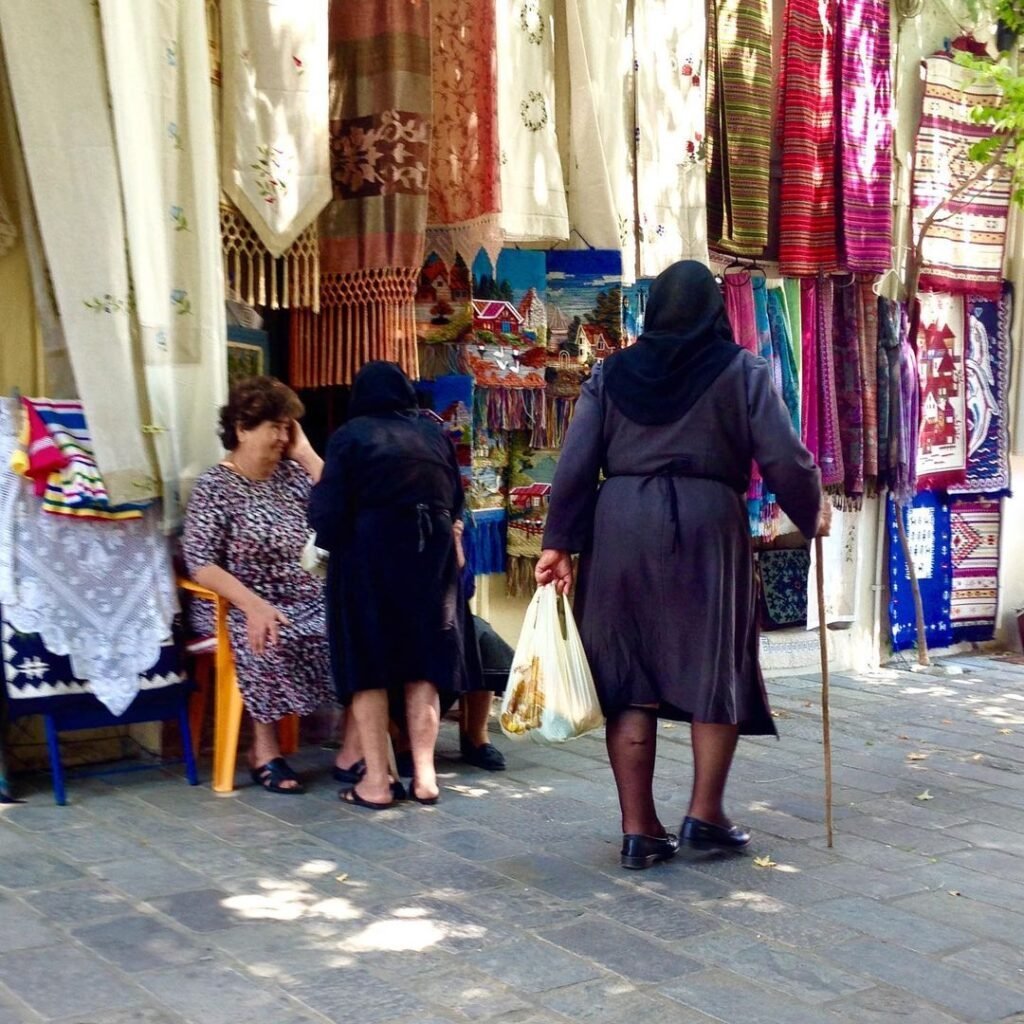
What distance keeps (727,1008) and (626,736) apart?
1.13 metres

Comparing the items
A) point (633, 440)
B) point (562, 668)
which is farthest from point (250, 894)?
point (633, 440)

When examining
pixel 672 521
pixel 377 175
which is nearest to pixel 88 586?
pixel 377 175

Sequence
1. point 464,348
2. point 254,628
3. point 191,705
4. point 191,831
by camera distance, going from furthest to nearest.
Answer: point 464,348, point 191,705, point 254,628, point 191,831

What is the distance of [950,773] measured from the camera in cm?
573

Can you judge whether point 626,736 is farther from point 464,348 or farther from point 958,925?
point 464,348

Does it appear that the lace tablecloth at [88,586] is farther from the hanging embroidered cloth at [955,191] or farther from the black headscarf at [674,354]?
the hanging embroidered cloth at [955,191]

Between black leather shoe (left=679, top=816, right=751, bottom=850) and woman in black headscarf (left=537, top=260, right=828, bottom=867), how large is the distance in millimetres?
119

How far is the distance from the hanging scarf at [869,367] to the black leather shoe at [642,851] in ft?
13.4

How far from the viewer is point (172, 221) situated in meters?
5.03

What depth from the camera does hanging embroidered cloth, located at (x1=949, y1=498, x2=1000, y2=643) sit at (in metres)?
8.77

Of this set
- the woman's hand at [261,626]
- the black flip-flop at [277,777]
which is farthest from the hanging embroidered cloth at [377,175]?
the black flip-flop at [277,777]

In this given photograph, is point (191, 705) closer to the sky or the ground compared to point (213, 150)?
closer to the ground

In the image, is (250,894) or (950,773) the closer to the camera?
(250,894)

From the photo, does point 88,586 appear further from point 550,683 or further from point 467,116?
point 467,116
